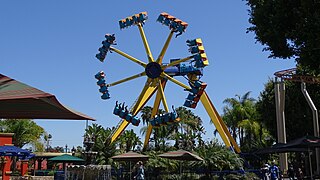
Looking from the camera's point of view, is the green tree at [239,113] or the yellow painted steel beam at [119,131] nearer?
the yellow painted steel beam at [119,131]

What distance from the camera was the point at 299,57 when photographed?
1210 cm

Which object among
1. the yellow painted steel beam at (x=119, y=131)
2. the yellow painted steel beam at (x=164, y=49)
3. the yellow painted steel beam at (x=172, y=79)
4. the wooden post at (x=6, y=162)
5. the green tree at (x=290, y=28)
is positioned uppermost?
the yellow painted steel beam at (x=164, y=49)

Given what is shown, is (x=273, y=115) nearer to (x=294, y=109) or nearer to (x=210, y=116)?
(x=294, y=109)

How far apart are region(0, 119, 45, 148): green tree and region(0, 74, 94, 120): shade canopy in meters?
42.4

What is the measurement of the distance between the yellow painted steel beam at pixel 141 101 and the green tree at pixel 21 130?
1787cm

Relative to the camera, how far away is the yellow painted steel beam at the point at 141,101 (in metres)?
32.8

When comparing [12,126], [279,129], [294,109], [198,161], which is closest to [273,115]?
[294,109]

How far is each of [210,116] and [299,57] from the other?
2102cm

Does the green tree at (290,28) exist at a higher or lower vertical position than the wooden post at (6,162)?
higher

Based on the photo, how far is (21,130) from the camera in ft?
155

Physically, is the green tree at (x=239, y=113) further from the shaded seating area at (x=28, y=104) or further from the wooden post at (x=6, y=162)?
the shaded seating area at (x=28, y=104)

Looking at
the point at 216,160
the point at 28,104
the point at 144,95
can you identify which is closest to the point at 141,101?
the point at 144,95

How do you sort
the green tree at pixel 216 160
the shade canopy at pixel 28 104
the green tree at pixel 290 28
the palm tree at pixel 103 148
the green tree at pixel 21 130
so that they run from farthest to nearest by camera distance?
the green tree at pixel 21 130 < the palm tree at pixel 103 148 < the green tree at pixel 216 160 < the green tree at pixel 290 28 < the shade canopy at pixel 28 104

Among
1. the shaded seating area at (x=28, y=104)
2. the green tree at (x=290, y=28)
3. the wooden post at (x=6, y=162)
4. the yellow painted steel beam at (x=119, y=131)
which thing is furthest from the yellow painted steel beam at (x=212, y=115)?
the shaded seating area at (x=28, y=104)
